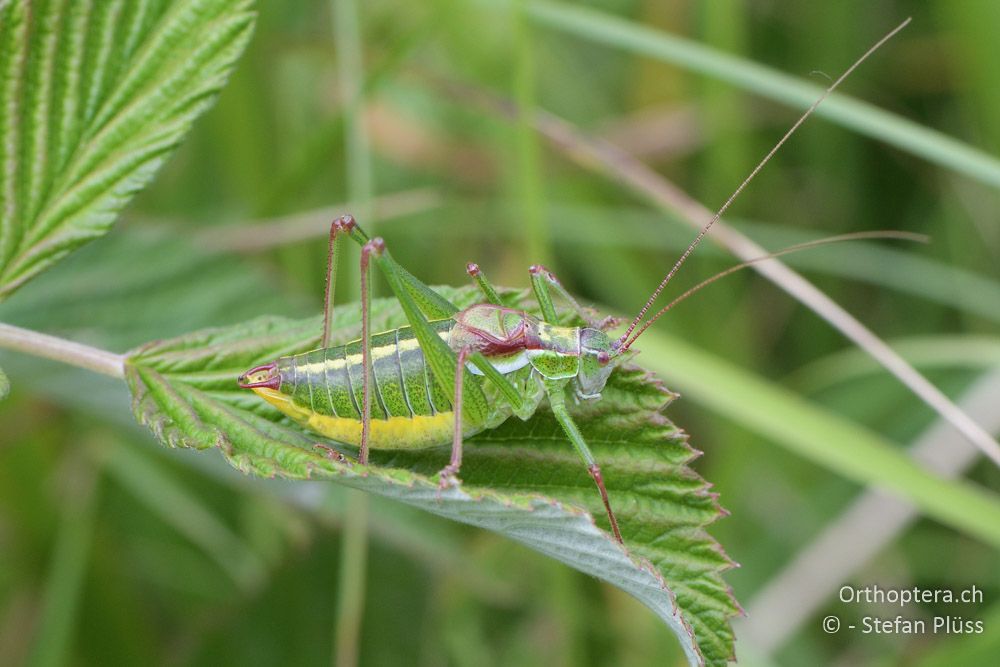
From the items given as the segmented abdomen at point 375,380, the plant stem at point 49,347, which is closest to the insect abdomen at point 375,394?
Answer: the segmented abdomen at point 375,380

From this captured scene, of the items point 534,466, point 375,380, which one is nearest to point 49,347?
point 375,380

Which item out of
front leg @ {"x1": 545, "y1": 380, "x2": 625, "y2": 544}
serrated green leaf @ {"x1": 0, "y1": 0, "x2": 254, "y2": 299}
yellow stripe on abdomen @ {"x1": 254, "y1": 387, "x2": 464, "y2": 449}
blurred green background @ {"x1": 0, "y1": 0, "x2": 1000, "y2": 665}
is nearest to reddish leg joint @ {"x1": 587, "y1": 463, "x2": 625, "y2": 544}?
front leg @ {"x1": 545, "y1": 380, "x2": 625, "y2": 544}

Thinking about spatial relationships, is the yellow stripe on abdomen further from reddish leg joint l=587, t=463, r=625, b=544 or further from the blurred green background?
the blurred green background

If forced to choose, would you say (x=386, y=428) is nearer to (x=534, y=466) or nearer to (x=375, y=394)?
(x=375, y=394)

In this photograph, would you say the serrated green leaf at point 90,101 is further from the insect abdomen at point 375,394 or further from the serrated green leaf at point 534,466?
the insect abdomen at point 375,394

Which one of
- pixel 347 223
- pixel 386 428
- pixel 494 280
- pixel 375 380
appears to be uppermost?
pixel 494 280
